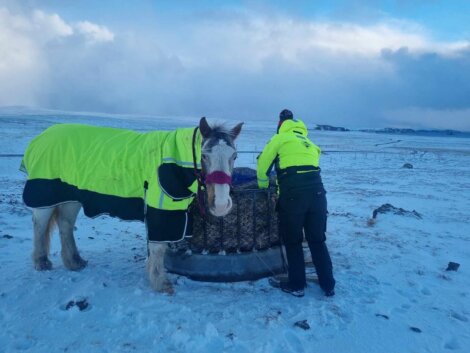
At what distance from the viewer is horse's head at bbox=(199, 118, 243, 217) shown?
326 cm

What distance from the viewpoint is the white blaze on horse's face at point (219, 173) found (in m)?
3.26

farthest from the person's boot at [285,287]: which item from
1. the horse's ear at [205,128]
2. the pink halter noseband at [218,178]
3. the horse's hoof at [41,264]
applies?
the horse's hoof at [41,264]

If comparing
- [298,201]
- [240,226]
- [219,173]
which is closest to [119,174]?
[219,173]

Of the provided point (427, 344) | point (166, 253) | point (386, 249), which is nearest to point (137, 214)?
point (166, 253)

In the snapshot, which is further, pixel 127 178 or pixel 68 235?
pixel 68 235

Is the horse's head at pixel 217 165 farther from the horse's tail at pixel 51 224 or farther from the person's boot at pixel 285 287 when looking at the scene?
the horse's tail at pixel 51 224

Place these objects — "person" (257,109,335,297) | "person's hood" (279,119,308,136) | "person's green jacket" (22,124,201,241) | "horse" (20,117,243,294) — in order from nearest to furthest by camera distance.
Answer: "horse" (20,117,243,294)
"person's green jacket" (22,124,201,241)
"person" (257,109,335,297)
"person's hood" (279,119,308,136)

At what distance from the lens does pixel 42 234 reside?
14.7ft

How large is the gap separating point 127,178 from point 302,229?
2.09m

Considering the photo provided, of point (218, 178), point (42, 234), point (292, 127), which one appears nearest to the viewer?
point (218, 178)

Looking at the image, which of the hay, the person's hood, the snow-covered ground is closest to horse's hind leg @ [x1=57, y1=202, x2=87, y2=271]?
the snow-covered ground

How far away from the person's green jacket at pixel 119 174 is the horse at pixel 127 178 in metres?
0.01

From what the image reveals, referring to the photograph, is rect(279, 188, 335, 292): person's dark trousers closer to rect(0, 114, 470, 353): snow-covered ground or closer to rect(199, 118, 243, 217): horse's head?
rect(0, 114, 470, 353): snow-covered ground

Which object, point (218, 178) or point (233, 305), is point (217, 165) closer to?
point (218, 178)
